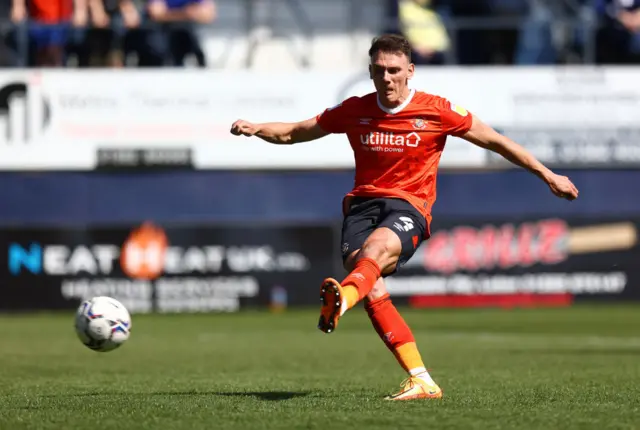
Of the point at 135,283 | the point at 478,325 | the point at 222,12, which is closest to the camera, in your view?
the point at 478,325

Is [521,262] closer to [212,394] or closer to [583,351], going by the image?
[583,351]

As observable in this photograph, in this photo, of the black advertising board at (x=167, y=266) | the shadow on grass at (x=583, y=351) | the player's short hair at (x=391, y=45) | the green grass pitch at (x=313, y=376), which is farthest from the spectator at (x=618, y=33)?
the player's short hair at (x=391, y=45)

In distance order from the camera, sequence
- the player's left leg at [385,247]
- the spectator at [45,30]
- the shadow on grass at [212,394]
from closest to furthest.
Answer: the player's left leg at [385,247] → the shadow on grass at [212,394] → the spectator at [45,30]

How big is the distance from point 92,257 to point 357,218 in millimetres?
12737

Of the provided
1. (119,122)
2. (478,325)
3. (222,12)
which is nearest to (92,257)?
(119,122)

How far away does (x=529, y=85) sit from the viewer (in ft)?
67.2

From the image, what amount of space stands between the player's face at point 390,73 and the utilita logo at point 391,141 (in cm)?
21

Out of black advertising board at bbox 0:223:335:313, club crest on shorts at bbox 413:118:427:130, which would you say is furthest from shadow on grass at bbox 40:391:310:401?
black advertising board at bbox 0:223:335:313

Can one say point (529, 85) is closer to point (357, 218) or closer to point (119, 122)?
point (119, 122)

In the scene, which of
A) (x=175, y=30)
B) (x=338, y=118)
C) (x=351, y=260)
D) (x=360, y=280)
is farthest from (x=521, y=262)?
(x=360, y=280)

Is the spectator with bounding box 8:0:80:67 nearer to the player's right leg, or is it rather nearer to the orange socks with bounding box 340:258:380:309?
the player's right leg

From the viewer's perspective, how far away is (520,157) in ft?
23.4

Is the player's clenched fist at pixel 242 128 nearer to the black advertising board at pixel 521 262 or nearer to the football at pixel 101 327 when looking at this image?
the football at pixel 101 327

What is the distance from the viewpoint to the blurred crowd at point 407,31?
20156mm
